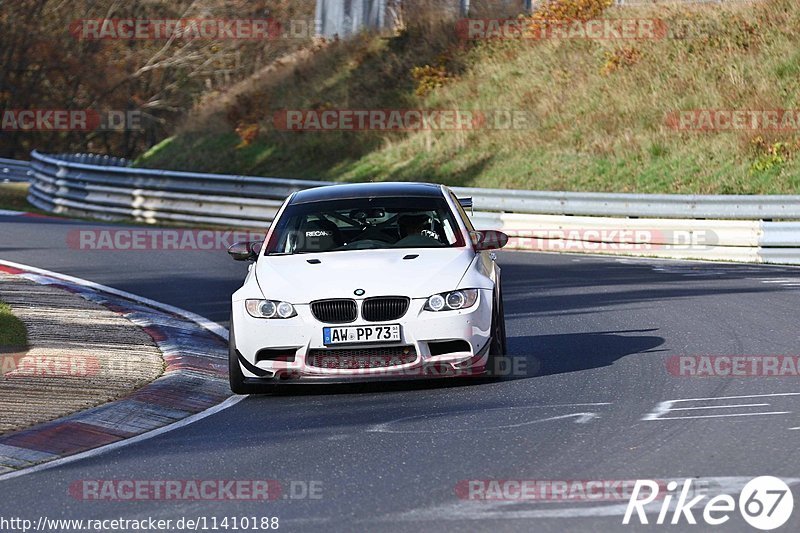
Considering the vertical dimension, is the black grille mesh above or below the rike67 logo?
above

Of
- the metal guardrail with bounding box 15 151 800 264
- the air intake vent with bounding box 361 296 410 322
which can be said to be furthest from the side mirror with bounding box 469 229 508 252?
the metal guardrail with bounding box 15 151 800 264

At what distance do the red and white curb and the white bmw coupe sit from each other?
1.52ft

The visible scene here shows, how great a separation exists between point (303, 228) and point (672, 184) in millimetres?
16725

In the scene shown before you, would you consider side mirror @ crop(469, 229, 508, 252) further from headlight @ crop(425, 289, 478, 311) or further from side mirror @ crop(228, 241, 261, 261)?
side mirror @ crop(228, 241, 261, 261)

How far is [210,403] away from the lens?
32.7 ft

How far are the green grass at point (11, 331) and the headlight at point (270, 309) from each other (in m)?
Result: 2.65

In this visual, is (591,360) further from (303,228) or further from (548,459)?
(548,459)

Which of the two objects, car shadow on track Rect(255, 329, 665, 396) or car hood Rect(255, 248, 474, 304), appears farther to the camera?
car shadow on track Rect(255, 329, 665, 396)

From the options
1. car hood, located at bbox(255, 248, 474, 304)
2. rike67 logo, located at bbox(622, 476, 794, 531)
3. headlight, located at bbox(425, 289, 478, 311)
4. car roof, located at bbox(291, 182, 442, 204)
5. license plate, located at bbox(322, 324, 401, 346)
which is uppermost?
car roof, located at bbox(291, 182, 442, 204)

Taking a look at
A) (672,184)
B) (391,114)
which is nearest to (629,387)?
(672,184)

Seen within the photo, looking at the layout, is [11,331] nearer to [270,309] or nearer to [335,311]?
[270,309]

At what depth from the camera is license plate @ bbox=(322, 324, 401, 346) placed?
955 centimetres

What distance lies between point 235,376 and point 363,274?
46.6 inches

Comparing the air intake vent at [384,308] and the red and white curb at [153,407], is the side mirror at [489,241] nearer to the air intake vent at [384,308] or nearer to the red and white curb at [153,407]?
the air intake vent at [384,308]
